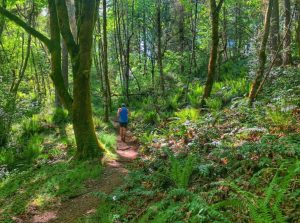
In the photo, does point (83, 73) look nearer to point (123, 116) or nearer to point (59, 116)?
point (123, 116)

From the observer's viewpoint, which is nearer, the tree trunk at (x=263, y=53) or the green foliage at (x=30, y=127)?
the tree trunk at (x=263, y=53)

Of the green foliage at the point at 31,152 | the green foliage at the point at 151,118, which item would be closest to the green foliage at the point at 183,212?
the green foliage at the point at 31,152

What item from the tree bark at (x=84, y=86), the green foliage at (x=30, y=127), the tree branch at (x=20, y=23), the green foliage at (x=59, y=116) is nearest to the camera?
the tree branch at (x=20, y=23)

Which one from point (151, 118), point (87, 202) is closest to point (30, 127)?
point (151, 118)

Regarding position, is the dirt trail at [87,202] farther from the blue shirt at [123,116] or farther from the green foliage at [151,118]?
the green foliage at [151,118]

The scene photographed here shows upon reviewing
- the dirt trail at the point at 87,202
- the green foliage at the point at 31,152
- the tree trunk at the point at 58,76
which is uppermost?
the tree trunk at the point at 58,76

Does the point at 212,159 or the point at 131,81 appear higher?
the point at 131,81

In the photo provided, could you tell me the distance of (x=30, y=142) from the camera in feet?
40.6

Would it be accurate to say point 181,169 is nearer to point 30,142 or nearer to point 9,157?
point 9,157

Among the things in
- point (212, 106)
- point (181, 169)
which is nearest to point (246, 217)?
point (181, 169)

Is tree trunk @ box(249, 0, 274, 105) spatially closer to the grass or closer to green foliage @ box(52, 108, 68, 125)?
the grass

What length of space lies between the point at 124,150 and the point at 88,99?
9.09 ft

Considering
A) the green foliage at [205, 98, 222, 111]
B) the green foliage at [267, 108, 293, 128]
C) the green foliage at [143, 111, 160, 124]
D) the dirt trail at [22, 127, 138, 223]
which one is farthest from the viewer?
the green foliage at [143, 111, 160, 124]

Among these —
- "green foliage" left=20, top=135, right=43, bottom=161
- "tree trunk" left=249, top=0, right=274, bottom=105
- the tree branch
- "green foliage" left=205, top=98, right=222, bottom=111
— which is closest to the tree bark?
the tree branch
